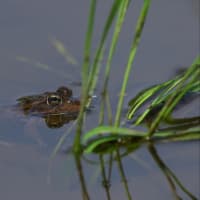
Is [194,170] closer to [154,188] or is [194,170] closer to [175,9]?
[154,188]

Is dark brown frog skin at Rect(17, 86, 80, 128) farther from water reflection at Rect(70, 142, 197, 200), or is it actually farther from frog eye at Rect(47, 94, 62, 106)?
water reflection at Rect(70, 142, 197, 200)

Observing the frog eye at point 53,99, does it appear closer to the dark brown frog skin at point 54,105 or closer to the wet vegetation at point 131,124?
the dark brown frog skin at point 54,105

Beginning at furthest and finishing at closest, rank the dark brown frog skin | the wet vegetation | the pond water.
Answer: the dark brown frog skin < the pond water < the wet vegetation

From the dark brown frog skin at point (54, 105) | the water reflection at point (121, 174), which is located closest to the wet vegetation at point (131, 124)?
the water reflection at point (121, 174)

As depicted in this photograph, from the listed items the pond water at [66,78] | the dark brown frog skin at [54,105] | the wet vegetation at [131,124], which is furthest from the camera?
the dark brown frog skin at [54,105]

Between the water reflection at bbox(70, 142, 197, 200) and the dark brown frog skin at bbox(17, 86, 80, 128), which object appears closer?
the water reflection at bbox(70, 142, 197, 200)

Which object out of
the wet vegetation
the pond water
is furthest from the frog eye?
the wet vegetation

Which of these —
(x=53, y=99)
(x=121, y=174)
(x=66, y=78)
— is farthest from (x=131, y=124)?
(x=66, y=78)

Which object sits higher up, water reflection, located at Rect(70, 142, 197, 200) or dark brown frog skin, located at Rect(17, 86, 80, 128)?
dark brown frog skin, located at Rect(17, 86, 80, 128)
